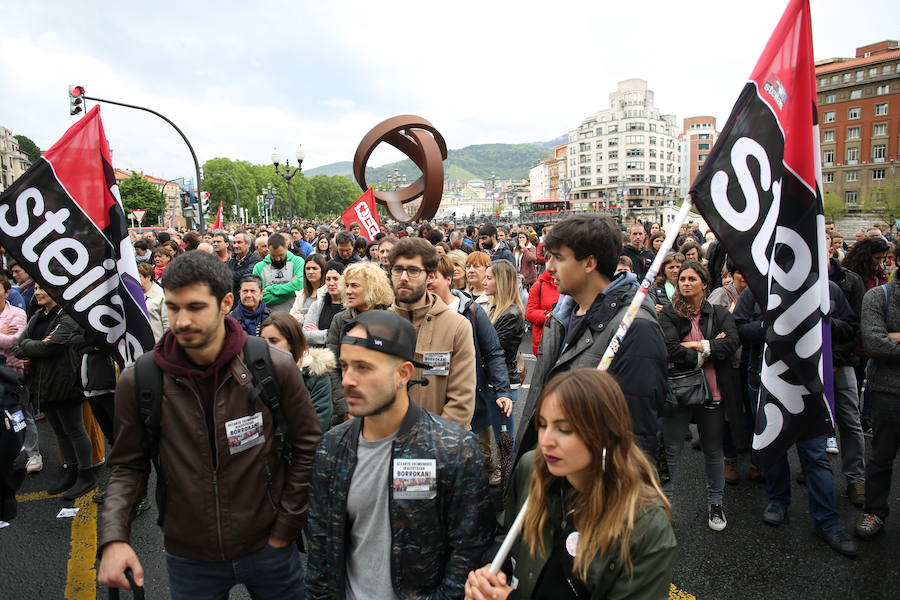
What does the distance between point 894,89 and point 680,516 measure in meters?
81.6

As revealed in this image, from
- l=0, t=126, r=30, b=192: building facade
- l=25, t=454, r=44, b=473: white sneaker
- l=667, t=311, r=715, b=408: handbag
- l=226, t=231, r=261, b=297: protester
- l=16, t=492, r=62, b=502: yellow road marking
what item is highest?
l=0, t=126, r=30, b=192: building facade

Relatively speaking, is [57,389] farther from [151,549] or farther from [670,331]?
[670,331]

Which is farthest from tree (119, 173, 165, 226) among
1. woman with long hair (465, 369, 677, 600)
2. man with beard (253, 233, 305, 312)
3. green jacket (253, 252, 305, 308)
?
woman with long hair (465, 369, 677, 600)

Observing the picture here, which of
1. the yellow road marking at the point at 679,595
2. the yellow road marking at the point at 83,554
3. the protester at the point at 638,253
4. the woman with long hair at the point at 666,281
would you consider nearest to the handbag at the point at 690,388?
the woman with long hair at the point at 666,281

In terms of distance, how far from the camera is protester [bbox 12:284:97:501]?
4.71 m

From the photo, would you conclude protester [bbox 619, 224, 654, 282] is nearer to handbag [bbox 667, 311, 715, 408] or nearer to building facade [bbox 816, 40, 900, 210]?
handbag [bbox 667, 311, 715, 408]

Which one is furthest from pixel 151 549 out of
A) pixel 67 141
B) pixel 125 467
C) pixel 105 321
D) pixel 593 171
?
pixel 593 171

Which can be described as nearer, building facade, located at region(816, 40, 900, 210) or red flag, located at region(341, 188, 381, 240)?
red flag, located at region(341, 188, 381, 240)

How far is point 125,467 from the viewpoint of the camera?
87.7 inches

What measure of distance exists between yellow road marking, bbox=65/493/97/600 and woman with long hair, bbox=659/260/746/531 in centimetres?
416

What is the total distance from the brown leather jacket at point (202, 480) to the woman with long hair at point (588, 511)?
3.33 ft

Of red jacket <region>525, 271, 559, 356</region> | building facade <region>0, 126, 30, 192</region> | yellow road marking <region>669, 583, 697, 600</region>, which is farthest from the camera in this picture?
building facade <region>0, 126, 30, 192</region>

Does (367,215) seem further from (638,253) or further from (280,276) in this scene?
(638,253)

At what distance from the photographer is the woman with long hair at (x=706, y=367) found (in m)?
4.05
